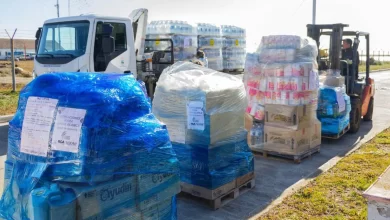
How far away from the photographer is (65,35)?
8.66 metres

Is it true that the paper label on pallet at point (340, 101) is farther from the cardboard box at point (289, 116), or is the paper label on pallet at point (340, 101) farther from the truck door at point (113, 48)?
the truck door at point (113, 48)

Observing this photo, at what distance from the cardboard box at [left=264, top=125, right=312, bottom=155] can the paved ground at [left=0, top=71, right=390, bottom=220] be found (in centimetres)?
23

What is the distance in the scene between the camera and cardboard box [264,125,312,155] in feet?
21.6

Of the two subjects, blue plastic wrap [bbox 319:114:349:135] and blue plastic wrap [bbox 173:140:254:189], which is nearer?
blue plastic wrap [bbox 173:140:254:189]

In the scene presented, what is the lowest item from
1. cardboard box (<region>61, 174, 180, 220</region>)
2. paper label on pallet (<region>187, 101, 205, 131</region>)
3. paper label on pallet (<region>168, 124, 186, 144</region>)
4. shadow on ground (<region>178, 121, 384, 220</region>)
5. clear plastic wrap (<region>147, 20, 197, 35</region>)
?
shadow on ground (<region>178, 121, 384, 220</region>)

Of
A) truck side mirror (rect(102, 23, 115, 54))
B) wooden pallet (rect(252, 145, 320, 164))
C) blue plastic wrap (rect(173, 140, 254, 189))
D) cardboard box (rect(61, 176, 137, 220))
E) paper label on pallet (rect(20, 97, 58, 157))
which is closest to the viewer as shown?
cardboard box (rect(61, 176, 137, 220))

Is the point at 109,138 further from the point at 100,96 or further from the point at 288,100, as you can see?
the point at 288,100

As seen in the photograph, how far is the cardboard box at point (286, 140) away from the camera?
6.60 meters

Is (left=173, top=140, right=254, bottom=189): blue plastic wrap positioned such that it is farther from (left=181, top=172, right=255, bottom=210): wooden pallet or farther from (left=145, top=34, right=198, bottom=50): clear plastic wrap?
(left=145, top=34, right=198, bottom=50): clear plastic wrap

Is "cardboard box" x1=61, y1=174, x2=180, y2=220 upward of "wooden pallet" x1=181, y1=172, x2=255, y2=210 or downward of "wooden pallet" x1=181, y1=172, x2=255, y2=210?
upward

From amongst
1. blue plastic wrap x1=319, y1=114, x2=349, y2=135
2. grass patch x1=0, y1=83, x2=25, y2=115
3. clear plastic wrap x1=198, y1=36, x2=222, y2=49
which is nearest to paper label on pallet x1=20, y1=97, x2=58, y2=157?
blue plastic wrap x1=319, y1=114, x2=349, y2=135

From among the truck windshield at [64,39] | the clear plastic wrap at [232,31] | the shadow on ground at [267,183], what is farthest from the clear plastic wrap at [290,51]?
the clear plastic wrap at [232,31]

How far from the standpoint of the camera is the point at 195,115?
4691 mm

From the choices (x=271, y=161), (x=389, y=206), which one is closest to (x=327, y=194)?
(x=271, y=161)
